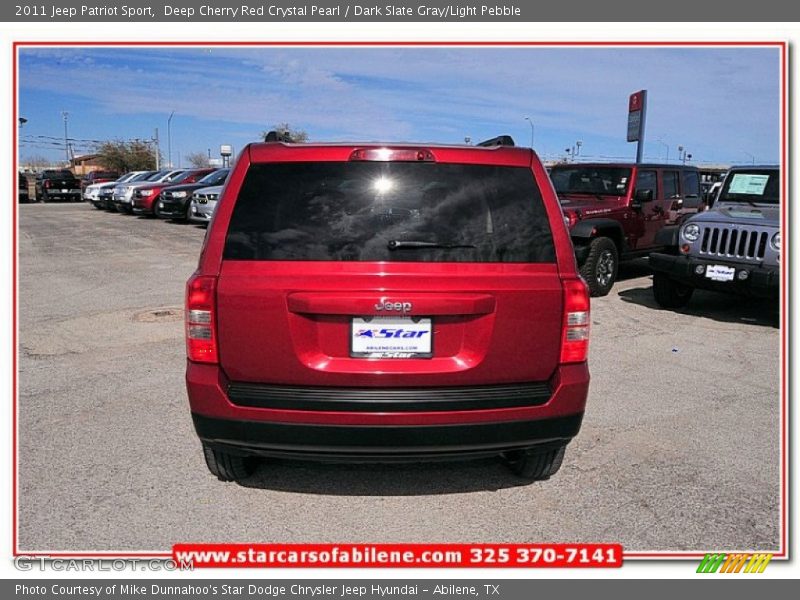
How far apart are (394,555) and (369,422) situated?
2.09ft

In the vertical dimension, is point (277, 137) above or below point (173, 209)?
above

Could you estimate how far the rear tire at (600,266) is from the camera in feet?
30.4

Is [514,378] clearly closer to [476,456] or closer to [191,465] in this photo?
[476,456]

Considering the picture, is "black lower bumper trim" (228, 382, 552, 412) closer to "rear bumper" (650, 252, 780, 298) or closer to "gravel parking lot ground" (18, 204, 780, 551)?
"gravel parking lot ground" (18, 204, 780, 551)

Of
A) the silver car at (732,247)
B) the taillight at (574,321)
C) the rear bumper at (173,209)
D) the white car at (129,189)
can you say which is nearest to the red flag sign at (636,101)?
the silver car at (732,247)

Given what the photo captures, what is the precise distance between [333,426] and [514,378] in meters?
0.86

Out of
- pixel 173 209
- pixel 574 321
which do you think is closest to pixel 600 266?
pixel 574 321

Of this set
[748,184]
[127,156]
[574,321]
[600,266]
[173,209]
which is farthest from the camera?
Answer: [127,156]

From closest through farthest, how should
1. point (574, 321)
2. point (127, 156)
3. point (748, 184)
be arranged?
point (574, 321) → point (748, 184) → point (127, 156)

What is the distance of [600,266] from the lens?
31.1ft

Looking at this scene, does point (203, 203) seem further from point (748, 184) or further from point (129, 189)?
point (748, 184)

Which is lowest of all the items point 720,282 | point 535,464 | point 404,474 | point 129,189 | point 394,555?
point 394,555

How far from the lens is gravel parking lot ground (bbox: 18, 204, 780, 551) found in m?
3.22

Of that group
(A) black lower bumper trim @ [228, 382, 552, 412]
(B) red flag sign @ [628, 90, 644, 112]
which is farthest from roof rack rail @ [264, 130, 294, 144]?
(B) red flag sign @ [628, 90, 644, 112]
